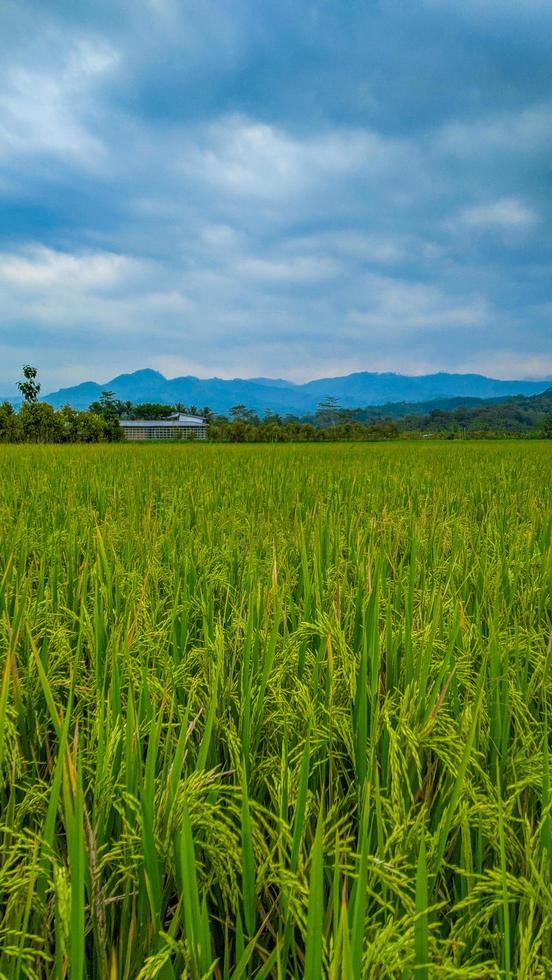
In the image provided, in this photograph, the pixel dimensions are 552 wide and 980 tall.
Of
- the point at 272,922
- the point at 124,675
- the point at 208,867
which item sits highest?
the point at 124,675

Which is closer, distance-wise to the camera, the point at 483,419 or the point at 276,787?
the point at 276,787

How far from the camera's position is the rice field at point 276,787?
0.52 m

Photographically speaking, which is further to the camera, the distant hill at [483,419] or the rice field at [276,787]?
the distant hill at [483,419]

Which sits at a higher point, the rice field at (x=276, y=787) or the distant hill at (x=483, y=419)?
the distant hill at (x=483, y=419)

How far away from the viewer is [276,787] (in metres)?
0.72

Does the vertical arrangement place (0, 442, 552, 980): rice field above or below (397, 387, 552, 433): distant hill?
below

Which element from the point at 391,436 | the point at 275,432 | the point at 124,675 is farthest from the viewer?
the point at 391,436

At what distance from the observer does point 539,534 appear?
2.68 m

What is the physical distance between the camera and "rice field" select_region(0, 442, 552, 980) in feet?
1.69

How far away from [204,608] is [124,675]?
1.04 ft

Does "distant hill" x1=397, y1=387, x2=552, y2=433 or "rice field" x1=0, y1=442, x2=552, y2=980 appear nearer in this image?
"rice field" x1=0, y1=442, x2=552, y2=980

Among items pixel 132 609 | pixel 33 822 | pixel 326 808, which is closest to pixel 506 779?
pixel 326 808

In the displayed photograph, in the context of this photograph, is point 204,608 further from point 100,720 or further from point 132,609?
point 100,720

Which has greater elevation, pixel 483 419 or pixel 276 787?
pixel 483 419
